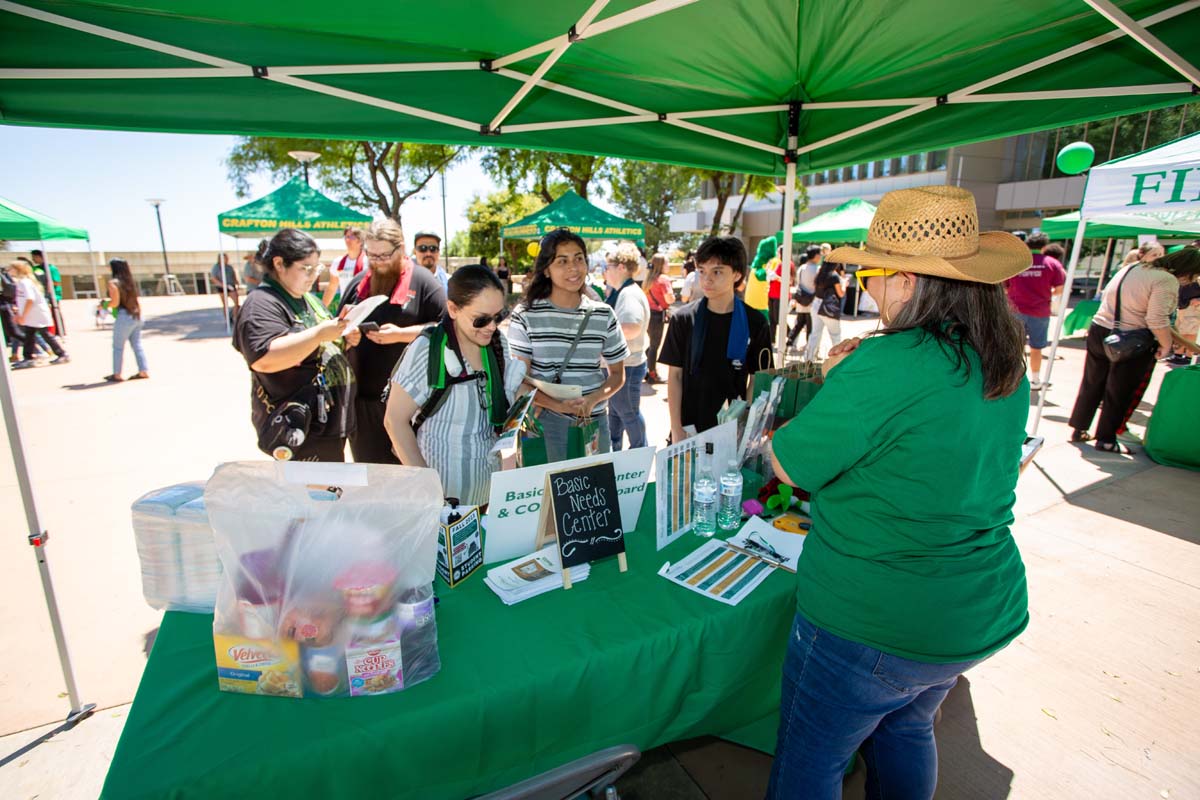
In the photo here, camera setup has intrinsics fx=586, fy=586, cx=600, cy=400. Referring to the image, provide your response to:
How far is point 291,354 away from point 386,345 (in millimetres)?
985

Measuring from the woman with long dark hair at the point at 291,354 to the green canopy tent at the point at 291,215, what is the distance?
7.87 meters

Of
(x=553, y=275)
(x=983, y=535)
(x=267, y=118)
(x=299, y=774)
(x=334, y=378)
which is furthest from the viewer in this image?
(x=553, y=275)

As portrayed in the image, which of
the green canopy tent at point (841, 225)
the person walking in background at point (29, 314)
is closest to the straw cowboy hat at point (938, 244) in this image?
the green canopy tent at point (841, 225)

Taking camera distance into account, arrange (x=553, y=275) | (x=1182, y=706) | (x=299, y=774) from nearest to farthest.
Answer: (x=299, y=774)
(x=1182, y=706)
(x=553, y=275)

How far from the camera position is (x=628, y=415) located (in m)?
4.21

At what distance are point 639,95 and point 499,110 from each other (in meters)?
0.73

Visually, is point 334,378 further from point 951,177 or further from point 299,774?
point 951,177

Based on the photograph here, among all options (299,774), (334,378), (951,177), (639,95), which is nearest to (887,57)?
(639,95)

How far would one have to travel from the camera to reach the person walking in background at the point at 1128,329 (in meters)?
4.59

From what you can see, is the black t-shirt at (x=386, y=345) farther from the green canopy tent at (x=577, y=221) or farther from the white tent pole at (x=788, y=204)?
the green canopy tent at (x=577, y=221)

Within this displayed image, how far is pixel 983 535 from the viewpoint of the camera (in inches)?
49.8

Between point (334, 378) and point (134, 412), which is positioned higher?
point (334, 378)

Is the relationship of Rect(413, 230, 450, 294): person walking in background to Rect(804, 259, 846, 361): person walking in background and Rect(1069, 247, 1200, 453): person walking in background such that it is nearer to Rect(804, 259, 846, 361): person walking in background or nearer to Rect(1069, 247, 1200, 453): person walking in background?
Rect(804, 259, 846, 361): person walking in background

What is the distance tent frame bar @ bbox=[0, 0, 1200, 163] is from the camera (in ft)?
6.44
